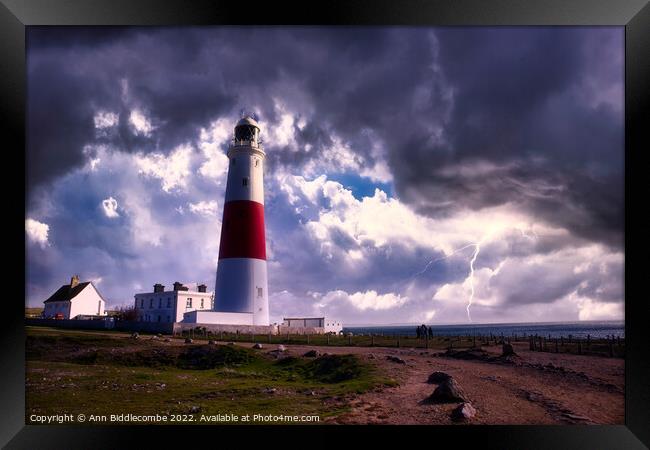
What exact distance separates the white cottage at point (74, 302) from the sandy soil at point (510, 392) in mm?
17755

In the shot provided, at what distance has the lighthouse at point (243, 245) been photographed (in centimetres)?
2331

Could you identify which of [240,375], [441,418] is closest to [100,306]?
Result: [240,375]

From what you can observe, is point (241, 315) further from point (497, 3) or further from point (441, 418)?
point (497, 3)

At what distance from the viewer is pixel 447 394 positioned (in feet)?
41.3

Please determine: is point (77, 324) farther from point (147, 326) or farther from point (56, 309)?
point (56, 309)

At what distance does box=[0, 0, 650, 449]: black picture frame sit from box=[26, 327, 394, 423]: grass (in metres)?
1.11

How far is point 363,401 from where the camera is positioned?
12961 millimetres

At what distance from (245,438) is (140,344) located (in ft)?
26.8

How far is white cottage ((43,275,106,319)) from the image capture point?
2669 centimetres

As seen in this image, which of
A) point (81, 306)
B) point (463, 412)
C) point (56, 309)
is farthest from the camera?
point (81, 306)

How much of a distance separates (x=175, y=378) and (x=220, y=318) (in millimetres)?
7438

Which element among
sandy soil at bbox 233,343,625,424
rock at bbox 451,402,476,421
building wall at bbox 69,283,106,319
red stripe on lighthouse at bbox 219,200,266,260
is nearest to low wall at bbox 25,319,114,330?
building wall at bbox 69,283,106,319

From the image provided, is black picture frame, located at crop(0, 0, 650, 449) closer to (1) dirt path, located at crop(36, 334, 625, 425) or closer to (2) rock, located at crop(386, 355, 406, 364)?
(1) dirt path, located at crop(36, 334, 625, 425)

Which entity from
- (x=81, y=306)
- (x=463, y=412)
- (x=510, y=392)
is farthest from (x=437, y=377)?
(x=81, y=306)
